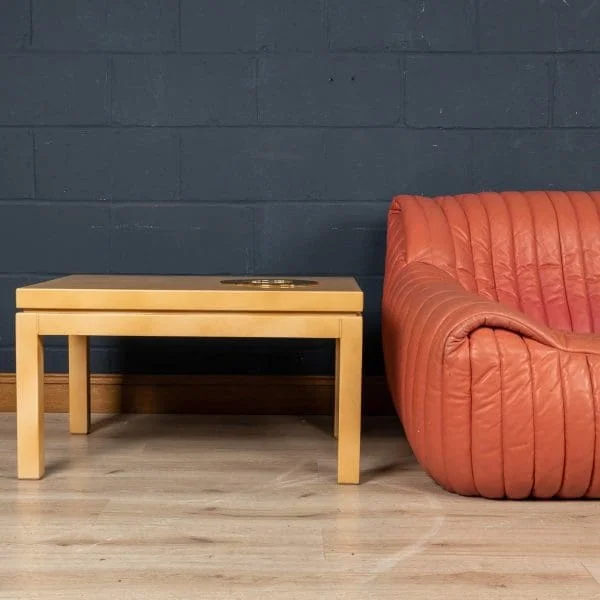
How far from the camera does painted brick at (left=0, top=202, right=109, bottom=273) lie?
303 centimetres

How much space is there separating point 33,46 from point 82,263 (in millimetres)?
718

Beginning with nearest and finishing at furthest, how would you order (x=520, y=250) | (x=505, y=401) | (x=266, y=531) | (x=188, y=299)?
1. (x=266, y=531)
2. (x=505, y=401)
3. (x=188, y=299)
4. (x=520, y=250)

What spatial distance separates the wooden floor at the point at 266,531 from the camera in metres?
1.59

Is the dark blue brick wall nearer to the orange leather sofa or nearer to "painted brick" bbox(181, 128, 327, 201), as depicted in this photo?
"painted brick" bbox(181, 128, 327, 201)

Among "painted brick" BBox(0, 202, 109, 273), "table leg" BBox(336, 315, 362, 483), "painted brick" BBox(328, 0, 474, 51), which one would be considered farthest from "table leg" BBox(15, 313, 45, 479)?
"painted brick" BBox(328, 0, 474, 51)

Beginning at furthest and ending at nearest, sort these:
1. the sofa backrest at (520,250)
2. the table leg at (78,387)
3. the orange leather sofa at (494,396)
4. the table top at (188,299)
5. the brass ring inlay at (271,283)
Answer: the table leg at (78,387), the sofa backrest at (520,250), the brass ring inlay at (271,283), the table top at (188,299), the orange leather sofa at (494,396)

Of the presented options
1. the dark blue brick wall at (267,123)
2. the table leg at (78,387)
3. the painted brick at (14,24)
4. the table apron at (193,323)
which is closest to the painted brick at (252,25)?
the dark blue brick wall at (267,123)

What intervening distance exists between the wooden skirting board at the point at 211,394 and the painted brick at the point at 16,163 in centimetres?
61

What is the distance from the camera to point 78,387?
2764 millimetres

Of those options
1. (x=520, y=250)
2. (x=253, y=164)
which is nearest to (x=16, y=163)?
(x=253, y=164)

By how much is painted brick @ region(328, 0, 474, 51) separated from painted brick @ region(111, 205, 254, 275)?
659mm

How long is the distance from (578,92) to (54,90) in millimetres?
1701

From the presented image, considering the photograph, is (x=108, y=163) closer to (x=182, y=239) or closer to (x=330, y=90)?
(x=182, y=239)

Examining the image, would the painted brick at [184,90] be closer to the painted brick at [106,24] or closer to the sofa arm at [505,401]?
the painted brick at [106,24]
